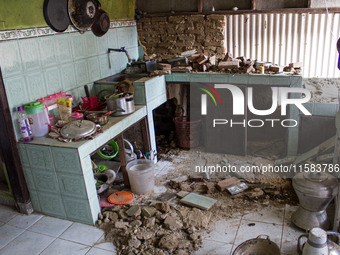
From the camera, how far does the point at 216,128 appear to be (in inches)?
186

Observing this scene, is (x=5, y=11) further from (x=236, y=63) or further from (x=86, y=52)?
(x=236, y=63)

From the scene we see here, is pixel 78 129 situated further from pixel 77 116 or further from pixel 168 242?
pixel 168 242

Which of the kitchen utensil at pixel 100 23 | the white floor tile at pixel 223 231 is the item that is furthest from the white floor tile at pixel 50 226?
the kitchen utensil at pixel 100 23

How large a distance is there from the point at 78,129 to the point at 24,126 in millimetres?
548

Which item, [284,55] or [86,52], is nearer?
[86,52]

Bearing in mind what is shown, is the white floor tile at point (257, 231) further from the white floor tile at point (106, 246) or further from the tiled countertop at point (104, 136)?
the tiled countertop at point (104, 136)

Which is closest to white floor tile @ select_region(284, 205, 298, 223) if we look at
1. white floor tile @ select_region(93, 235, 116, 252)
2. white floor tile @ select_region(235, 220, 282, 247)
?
white floor tile @ select_region(235, 220, 282, 247)

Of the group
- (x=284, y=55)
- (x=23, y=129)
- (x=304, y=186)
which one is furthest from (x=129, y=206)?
(x=284, y=55)

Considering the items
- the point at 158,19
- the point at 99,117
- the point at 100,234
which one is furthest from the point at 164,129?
the point at 100,234

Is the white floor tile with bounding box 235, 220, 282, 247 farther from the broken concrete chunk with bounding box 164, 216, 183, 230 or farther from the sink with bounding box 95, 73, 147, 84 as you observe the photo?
the sink with bounding box 95, 73, 147, 84

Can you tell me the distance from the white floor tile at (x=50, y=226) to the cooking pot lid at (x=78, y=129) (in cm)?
96

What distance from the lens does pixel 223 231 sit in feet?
10.1

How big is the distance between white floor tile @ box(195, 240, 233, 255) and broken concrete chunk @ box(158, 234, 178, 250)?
8.5 inches

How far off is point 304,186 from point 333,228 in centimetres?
48
